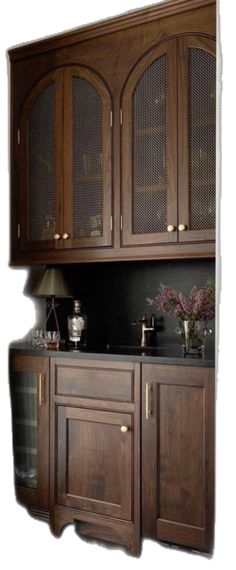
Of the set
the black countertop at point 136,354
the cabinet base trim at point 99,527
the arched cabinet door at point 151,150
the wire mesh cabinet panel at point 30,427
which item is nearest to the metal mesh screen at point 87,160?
the arched cabinet door at point 151,150

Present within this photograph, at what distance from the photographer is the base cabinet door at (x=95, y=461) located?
7.75 ft

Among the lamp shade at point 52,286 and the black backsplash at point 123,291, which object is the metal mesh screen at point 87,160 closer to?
the lamp shade at point 52,286

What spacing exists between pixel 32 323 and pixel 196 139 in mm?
1203

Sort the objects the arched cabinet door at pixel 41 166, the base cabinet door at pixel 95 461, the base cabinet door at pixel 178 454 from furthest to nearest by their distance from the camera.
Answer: the arched cabinet door at pixel 41 166
the base cabinet door at pixel 95 461
the base cabinet door at pixel 178 454

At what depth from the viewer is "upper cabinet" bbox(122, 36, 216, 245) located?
2271mm

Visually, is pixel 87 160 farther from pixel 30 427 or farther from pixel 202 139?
pixel 30 427

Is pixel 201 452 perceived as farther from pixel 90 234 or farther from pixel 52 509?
pixel 90 234

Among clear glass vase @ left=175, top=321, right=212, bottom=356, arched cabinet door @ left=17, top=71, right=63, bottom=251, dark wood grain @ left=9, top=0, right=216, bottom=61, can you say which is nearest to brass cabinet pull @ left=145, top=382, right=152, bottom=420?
clear glass vase @ left=175, top=321, right=212, bottom=356

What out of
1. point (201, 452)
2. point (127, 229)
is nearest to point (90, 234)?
point (127, 229)

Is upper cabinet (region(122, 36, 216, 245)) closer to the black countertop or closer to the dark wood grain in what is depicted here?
the dark wood grain

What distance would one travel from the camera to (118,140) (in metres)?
2.48

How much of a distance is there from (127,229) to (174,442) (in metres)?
0.88

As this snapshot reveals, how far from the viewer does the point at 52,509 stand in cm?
259

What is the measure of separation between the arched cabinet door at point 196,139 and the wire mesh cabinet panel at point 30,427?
914mm
